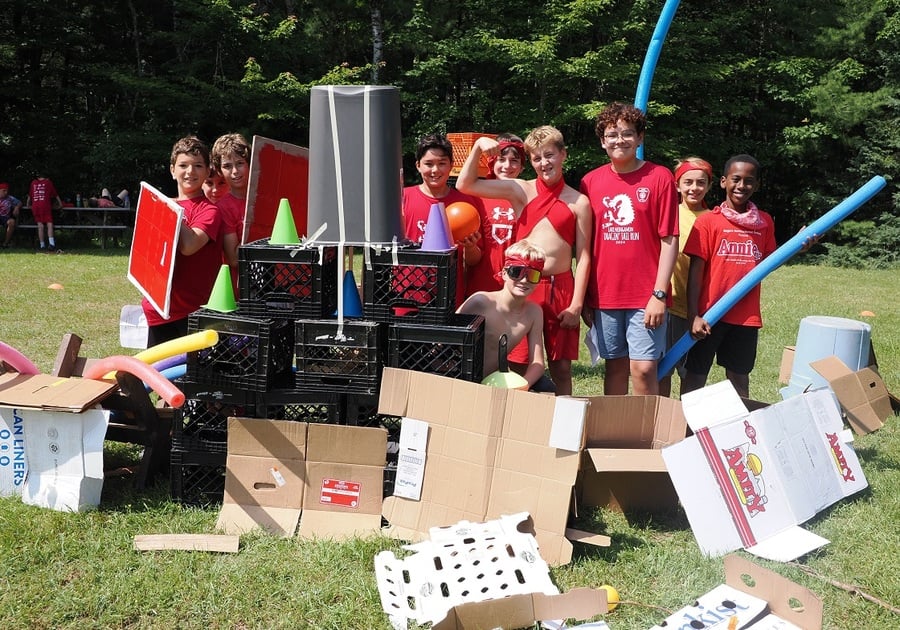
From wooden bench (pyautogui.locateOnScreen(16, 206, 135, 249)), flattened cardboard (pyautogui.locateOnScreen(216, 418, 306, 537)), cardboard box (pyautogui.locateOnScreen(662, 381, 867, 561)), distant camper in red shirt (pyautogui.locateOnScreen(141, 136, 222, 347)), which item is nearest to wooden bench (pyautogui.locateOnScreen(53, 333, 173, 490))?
distant camper in red shirt (pyautogui.locateOnScreen(141, 136, 222, 347))

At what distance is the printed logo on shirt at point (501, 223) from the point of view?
15.3 feet

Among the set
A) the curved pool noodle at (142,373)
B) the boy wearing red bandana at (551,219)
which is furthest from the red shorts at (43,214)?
the boy wearing red bandana at (551,219)

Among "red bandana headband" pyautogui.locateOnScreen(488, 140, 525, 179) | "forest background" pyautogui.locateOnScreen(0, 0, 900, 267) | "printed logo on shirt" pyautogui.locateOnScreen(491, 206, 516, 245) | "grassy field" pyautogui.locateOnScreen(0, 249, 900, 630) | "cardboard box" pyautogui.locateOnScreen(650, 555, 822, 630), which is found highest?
"forest background" pyautogui.locateOnScreen(0, 0, 900, 267)

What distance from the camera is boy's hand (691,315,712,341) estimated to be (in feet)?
14.8

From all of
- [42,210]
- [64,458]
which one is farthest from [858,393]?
[42,210]

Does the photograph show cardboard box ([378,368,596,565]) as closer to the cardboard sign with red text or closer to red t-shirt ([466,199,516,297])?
red t-shirt ([466,199,516,297])

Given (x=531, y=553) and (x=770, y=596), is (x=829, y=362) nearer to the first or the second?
(x=770, y=596)

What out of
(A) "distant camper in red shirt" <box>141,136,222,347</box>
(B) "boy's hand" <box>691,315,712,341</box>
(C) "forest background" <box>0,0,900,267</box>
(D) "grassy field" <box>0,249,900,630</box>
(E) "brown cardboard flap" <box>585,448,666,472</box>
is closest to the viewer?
(D) "grassy field" <box>0,249,900,630</box>

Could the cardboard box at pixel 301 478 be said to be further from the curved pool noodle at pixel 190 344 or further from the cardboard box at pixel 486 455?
the curved pool noodle at pixel 190 344

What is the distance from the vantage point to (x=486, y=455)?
11.2 feet

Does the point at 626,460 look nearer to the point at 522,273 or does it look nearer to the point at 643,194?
the point at 522,273

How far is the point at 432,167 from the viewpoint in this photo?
447cm

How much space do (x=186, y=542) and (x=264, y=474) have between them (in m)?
0.45

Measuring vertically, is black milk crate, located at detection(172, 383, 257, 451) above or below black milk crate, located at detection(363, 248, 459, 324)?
below
